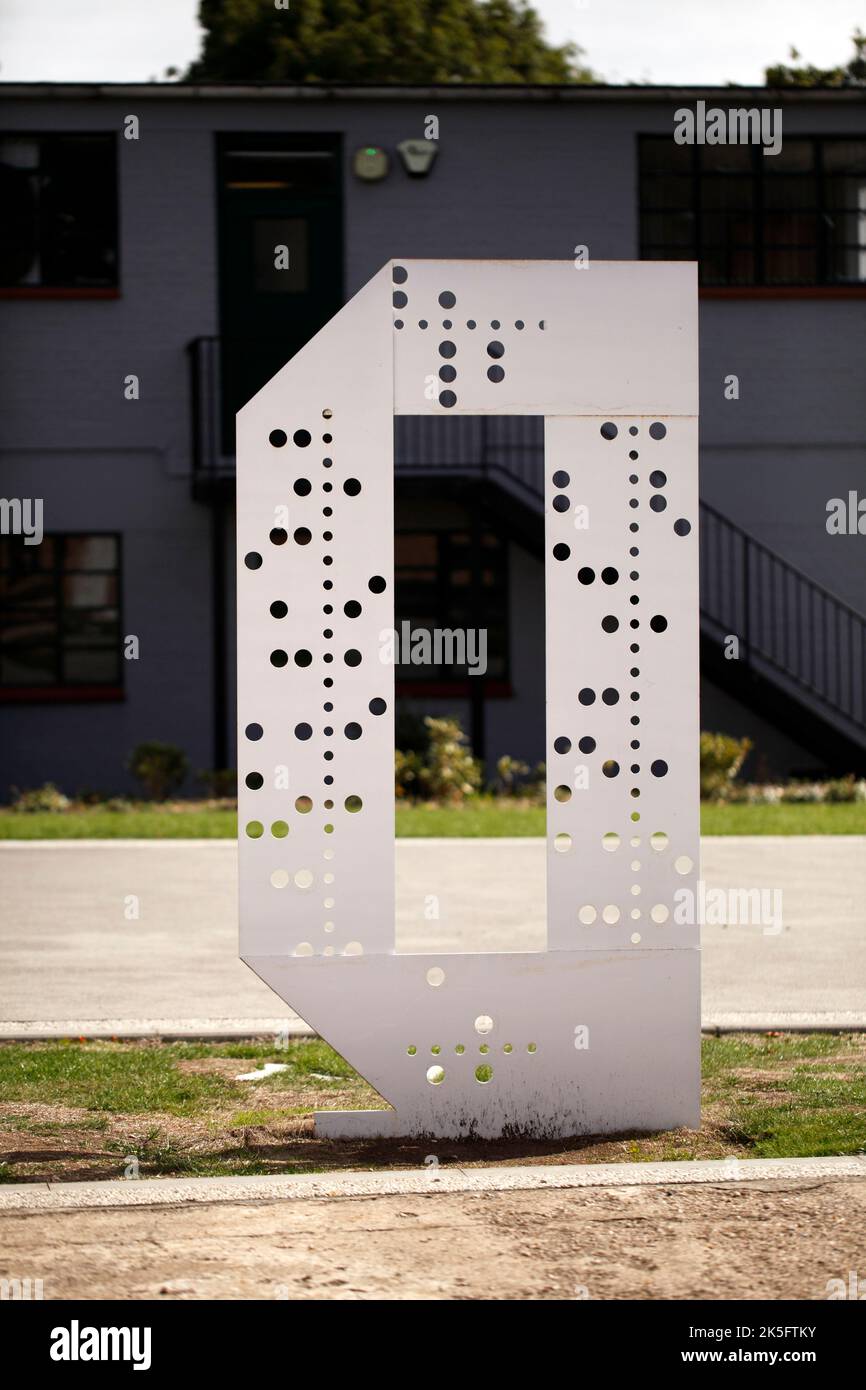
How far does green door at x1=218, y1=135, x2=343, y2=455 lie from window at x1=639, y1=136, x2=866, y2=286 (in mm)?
3655

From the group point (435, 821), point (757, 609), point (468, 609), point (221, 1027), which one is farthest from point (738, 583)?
point (221, 1027)

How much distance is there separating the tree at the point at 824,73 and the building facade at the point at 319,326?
15.6 meters

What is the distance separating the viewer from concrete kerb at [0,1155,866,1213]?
15.9 ft

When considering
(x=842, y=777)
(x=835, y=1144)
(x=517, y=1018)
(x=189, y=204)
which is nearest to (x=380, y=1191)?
(x=517, y=1018)

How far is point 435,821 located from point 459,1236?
11530mm

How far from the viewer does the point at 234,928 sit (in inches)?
420

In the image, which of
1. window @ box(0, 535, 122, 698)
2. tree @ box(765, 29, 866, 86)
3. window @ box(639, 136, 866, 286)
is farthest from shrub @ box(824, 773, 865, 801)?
tree @ box(765, 29, 866, 86)

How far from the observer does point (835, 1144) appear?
5.52 metres

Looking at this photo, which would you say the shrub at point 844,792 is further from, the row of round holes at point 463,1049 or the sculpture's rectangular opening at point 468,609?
the row of round holes at point 463,1049

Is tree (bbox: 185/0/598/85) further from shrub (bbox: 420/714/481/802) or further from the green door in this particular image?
shrub (bbox: 420/714/481/802)

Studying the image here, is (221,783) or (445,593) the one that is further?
(445,593)

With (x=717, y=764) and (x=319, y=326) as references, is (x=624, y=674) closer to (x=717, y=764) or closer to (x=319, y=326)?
(x=717, y=764)
